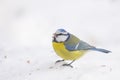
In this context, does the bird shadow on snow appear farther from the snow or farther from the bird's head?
the bird's head

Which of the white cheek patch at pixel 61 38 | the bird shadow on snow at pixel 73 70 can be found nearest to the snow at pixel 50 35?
the bird shadow on snow at pixel 73 70

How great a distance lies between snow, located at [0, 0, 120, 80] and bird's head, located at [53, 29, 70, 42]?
0.31 meters

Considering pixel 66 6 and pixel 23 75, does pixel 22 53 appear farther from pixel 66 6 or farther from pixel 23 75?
pixel 66 6

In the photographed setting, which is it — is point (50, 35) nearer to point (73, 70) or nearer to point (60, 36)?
point (60, 36)

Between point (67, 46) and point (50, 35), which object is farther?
point (50, 35)

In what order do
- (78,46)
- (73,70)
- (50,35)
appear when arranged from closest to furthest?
(73,70) < (78,46) < (50,35)

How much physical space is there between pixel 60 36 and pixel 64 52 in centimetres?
18

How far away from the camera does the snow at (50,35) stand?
5523 mm

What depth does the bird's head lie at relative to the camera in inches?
217

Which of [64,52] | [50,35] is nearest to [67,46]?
[64,52]

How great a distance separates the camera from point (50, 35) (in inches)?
263

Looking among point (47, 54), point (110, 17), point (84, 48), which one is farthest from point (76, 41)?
point (110, 17)

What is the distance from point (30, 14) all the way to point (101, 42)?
1160 millimetres

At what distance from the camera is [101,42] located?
21.3ft
